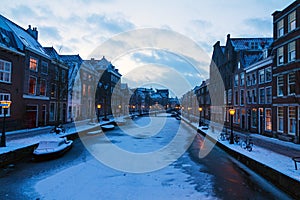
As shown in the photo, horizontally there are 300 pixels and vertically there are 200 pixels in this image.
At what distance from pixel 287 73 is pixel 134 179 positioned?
1808 centimetres

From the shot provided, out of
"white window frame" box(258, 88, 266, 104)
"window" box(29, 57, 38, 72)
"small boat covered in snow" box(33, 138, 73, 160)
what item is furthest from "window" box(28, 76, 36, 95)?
"white window frame" box(258, 88, 266, 104)

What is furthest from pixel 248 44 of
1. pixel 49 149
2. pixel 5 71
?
pixel 5 71

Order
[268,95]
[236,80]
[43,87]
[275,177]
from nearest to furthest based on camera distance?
[275,177] < [268,95] < [43,87] < [236,80]

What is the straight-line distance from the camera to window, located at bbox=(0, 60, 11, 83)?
24.3 metres

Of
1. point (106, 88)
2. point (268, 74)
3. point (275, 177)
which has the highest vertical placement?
point (106, 88)

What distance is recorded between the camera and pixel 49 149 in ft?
53.0

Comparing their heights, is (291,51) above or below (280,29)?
below

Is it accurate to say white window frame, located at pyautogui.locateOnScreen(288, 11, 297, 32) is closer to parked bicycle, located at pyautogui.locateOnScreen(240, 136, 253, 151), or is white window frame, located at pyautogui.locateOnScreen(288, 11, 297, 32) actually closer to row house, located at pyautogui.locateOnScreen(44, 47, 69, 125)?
parked bicycle, located at pyautogui.locateOnScreen(240, 136, 253, 151)

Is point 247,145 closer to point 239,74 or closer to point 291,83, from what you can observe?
point 291,83

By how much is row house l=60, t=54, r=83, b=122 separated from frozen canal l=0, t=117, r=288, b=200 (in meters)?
25.2

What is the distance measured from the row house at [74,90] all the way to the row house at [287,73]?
30.9m

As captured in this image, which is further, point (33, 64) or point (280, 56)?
point (33, 64)

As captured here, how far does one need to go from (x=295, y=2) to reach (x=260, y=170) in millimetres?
16420

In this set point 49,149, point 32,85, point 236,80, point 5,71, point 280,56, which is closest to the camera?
point 49,149
